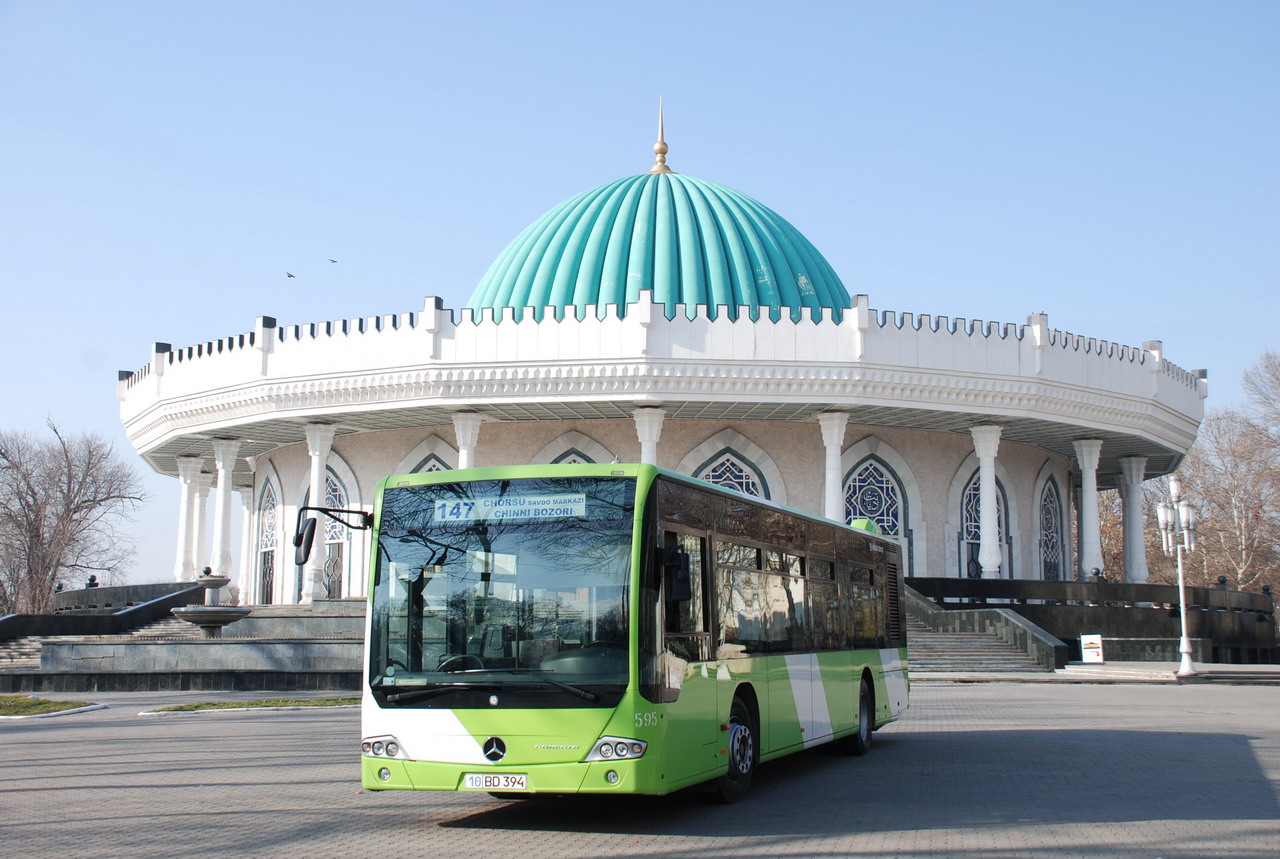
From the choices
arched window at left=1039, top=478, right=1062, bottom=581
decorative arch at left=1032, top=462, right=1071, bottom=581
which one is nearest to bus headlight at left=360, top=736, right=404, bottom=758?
decorative arch at left=1032, top=462, right=1071, bottom=581

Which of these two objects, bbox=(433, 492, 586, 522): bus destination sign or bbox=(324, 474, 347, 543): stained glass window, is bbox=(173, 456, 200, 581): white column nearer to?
bbox=(324, 474, 347, 543): stained glass window

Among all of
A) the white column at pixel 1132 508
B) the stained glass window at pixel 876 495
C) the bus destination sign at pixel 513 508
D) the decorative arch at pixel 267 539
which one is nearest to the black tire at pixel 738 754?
the bus destination sign at pixel 513 508

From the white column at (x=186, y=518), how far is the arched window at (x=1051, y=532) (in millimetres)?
23001

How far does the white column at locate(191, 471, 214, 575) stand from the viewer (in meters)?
36.6

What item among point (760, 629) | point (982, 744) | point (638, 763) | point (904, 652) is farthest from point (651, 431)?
point (638, 763)

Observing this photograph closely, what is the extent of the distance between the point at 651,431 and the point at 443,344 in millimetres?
5073

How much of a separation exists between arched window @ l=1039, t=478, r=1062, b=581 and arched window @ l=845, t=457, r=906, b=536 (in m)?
5.12

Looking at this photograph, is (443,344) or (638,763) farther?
(443,344)

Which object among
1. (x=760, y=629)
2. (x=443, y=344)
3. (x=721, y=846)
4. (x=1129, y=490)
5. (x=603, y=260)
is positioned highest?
(x=603, y=260)

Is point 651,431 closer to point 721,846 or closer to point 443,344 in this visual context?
point 443,344

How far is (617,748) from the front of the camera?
821 centimetres

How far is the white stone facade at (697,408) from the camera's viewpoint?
2930cm

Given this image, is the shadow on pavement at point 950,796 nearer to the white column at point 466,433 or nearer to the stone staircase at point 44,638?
the stone staircase at point 44,638

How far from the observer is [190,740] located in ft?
45.1
